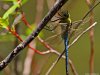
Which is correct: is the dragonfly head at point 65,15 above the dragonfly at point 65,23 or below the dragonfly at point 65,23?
above

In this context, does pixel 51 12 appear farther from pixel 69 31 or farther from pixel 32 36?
pixel 69 31

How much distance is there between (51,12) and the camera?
684 millimetres

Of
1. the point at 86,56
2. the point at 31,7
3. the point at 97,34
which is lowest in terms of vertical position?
the point at 86,56

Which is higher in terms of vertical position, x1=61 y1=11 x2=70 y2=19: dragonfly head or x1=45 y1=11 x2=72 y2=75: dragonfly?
x1=61 y1=11 x2=70 y2=19: dragonfly head

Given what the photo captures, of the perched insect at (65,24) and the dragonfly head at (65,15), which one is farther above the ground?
the dragonfly head at (65,15)

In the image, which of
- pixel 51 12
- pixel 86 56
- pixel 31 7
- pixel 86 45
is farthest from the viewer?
pixel 86 45

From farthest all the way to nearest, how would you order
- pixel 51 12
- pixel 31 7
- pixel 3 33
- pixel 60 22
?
pixel 31 7
pixel 3 33
pixel 60 22
pixel 51 12

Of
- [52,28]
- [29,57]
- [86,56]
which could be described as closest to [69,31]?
[52,28]

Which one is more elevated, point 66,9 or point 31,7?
point 31,7

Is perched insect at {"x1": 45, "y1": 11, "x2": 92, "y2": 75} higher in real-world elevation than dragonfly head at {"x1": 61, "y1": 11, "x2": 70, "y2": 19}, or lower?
lower

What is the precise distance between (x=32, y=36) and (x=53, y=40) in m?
0.28

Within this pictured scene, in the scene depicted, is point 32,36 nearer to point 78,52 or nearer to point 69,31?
point 69,31

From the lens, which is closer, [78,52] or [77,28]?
[77,28]

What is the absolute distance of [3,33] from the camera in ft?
4.40
